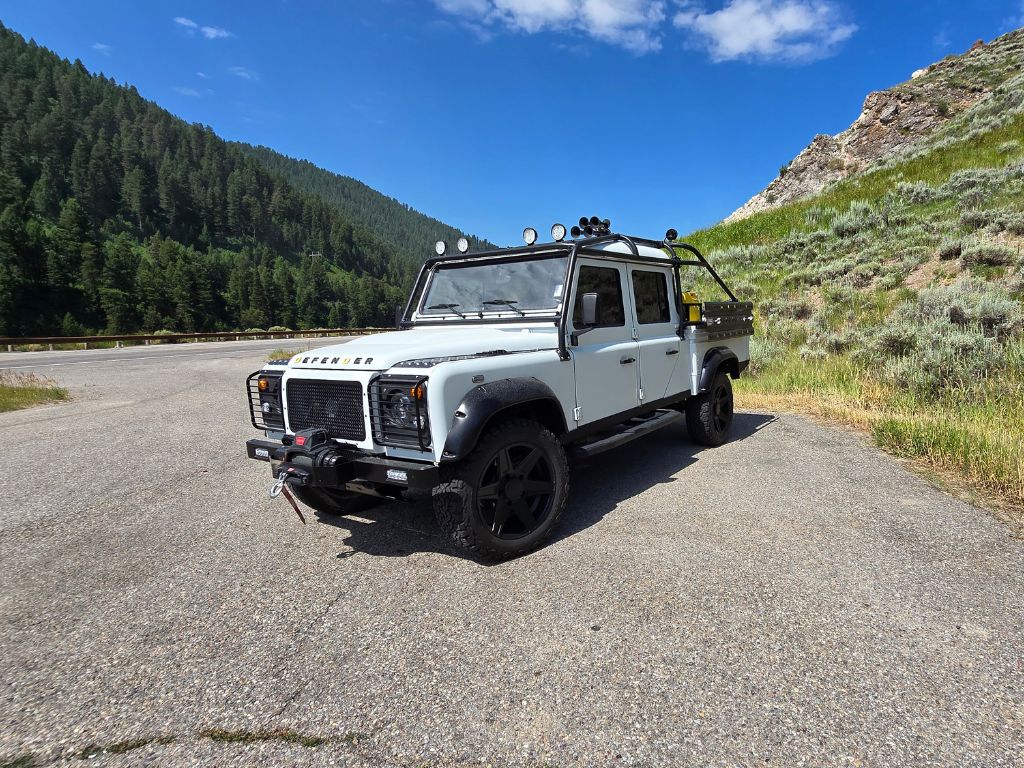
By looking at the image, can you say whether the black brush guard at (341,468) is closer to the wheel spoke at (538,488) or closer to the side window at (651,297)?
the wheel spoke at (538,488)

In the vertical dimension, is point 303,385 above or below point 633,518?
above

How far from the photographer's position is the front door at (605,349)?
4242mm

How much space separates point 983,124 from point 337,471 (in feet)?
81.8

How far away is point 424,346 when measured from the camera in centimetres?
369

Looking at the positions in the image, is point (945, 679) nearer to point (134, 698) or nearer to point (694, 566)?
point (694, 566)

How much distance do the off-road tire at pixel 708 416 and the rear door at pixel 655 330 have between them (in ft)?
1.93

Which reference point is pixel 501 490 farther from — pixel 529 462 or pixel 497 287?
pixel 497 287

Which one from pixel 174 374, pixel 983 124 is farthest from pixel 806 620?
pixel 983 124

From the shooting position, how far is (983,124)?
18.8 m

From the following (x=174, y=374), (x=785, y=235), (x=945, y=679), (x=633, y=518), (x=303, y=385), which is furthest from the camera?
(x=785, y=235)

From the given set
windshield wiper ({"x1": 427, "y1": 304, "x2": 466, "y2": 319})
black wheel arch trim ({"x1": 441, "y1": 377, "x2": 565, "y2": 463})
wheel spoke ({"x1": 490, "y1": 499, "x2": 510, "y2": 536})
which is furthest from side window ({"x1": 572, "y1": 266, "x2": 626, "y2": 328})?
wheel spoke ({"x1": 490, "y1": 499, "x2": 510, "y2": 536})

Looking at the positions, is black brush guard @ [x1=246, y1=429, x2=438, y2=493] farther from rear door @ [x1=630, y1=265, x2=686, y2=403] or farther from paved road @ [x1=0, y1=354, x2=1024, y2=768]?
rear door @ [x1=630, y1=265, x2=686, y2=403]

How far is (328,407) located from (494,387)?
1.14 metres

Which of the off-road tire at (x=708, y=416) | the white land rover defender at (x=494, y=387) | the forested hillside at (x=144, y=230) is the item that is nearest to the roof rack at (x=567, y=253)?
the white land rover defender at (x=494, y=387)
